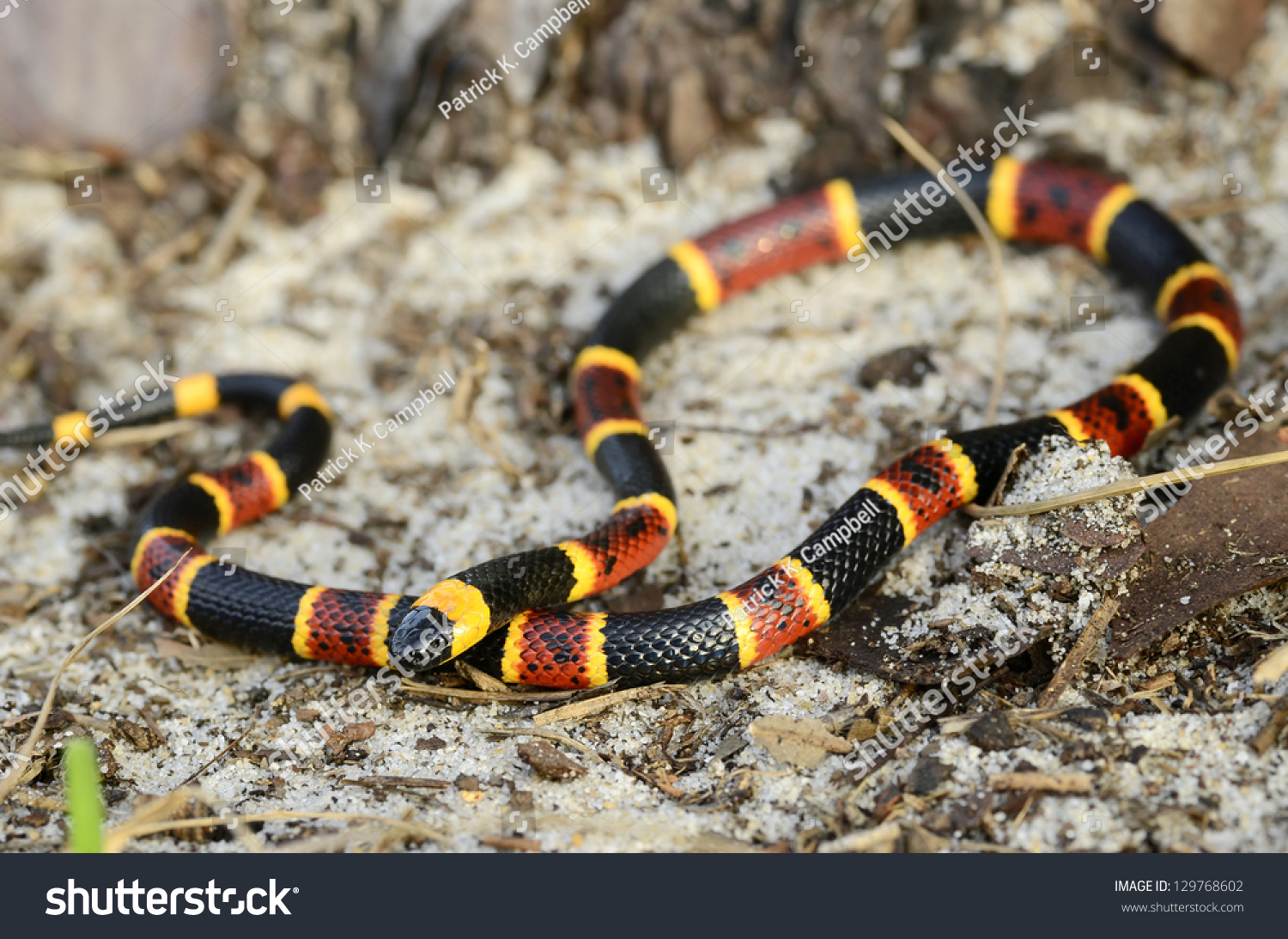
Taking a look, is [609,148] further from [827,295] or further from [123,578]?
[123,578]

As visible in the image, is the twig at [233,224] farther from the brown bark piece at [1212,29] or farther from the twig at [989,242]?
the brown bark piece at [1212,29]

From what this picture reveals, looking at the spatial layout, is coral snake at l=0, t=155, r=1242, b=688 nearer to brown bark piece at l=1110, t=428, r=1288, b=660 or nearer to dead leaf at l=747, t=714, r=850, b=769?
dead leaf at l=747, t=714, r=850, b=769

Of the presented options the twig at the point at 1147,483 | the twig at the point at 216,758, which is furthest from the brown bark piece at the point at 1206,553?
the twig at the point at 216,758

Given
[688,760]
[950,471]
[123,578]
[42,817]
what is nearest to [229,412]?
[123,578]

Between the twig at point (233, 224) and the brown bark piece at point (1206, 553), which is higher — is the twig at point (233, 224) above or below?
above

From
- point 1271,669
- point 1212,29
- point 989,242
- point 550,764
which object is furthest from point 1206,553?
point 1212,29

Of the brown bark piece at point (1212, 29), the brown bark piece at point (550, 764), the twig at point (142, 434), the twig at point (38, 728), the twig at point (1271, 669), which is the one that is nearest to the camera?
the twig at point (1271, 669)

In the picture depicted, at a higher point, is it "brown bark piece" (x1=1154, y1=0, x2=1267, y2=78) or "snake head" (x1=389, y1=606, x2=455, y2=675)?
"brown bark piece" (x1=1154, y1=0, x2=1267, y2=78)

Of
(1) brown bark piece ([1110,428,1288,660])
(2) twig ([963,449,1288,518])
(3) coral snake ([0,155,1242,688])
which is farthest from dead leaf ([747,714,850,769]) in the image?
(2) twig ([963,449,1288,518])

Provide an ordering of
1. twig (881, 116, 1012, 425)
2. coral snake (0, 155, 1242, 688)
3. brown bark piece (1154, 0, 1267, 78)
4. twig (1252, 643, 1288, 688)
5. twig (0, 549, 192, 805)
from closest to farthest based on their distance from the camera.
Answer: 1. twig (1252, 643, 1288, 688)
2. twig (0, 549, 192, 805)
3. coral snake (0, 155, 1242, 688)
4. twig (881, 116, 1012, 425)
5. brown bark piece (1154, 0, 1267, 78)
